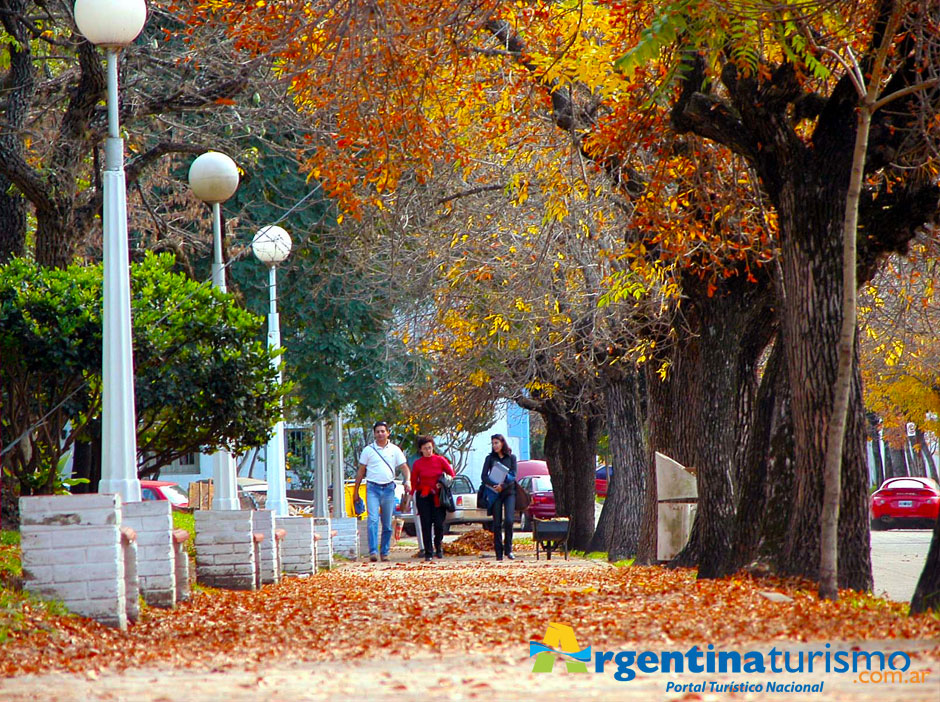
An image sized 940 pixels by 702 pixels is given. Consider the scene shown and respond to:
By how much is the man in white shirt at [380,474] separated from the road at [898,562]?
247 inches

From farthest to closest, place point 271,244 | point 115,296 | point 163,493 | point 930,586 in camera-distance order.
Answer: point 163,493
point 271,244
point 115,296
point 930,586

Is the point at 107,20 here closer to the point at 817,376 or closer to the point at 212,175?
the point at 212,175

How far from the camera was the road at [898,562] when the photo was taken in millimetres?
13461

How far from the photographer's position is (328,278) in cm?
2122

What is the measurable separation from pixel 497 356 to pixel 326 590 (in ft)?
36.4

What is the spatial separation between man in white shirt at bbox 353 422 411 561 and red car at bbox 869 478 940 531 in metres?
17.8

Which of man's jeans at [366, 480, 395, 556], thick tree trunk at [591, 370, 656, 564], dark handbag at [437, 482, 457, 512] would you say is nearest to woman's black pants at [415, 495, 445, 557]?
dark handbag at [437, 482, 457, 512]

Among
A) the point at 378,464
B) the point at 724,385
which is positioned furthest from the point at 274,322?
the point at 724,385

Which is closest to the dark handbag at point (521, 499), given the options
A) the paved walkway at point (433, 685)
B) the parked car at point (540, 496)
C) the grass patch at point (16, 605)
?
the grass patch at point (16, 605)

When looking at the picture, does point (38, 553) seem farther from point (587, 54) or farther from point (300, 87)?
point (587, 54)

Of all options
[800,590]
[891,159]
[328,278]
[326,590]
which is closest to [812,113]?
[891,159]

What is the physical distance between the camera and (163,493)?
92.7 feet

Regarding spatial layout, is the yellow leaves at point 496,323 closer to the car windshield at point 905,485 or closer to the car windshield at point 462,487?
the car windshield at point 905,485

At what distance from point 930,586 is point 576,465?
19.4 metres
